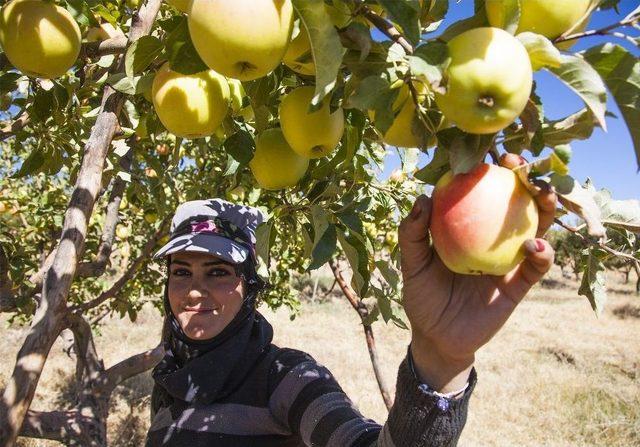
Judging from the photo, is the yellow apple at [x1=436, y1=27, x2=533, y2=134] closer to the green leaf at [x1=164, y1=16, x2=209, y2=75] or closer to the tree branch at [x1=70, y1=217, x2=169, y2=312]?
the green leaf at [x1=164, y1=16, x2=209, y2=75]

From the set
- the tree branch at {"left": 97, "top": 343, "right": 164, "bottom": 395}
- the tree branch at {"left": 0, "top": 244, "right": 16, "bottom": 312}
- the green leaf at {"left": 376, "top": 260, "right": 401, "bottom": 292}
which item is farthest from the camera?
the tree branch at {"left": 97, "top": 343, "right": 164, "bottom": 395}

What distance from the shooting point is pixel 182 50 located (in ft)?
2.93

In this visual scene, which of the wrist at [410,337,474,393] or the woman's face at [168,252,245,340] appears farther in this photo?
the woman's face at [168,252,245,340]

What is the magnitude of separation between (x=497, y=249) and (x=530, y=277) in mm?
158

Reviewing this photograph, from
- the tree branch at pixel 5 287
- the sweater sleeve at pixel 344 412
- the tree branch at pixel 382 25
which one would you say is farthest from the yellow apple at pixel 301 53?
the tree branch at pixel 5 287

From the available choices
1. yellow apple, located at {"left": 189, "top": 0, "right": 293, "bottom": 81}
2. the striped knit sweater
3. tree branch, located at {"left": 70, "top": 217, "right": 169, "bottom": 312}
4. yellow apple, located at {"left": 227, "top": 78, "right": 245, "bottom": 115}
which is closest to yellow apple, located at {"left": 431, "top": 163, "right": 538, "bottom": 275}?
yellow apple, located at {"left": 189, "top": 0, "right": 293, "bottom": 81}

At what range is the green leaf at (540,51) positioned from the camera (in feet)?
2.17

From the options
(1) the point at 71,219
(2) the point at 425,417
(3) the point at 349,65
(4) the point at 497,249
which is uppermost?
(3) the point at 349,65

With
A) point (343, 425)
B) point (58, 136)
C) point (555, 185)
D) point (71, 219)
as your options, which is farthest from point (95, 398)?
point (555, 185)

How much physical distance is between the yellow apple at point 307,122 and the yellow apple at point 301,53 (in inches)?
3.6

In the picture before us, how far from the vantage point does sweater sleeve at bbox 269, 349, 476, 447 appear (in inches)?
41.1

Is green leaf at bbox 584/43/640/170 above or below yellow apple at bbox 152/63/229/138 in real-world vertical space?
above

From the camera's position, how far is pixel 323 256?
1.15 m

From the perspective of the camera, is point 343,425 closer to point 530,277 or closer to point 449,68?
point 530,277
